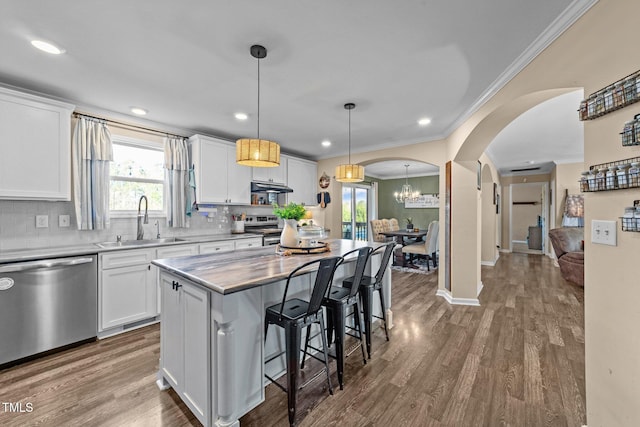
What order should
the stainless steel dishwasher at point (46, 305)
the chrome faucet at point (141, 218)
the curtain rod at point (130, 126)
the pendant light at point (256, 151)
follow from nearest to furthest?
the pendant light at point (256, 151), the stainless steel dishwasher at point (46, 305), the curtain rod at point (130, 126), the chrome faucet at point (141, 218)

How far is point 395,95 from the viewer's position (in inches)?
108

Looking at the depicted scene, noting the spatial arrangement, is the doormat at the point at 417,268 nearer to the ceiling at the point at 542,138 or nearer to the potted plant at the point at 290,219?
the ceiling at the point at 542,138

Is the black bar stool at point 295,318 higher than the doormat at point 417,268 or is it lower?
higher

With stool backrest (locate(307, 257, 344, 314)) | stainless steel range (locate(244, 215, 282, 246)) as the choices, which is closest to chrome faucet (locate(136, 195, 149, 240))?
stainless steel range (locate(244, 215, 282, 246))

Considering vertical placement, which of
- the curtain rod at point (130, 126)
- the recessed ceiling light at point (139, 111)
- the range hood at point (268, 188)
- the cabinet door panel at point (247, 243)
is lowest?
the cabinet door panel at point (247, 243)

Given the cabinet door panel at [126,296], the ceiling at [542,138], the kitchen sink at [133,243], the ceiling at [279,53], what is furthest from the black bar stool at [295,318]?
the ceiling at [542,138]

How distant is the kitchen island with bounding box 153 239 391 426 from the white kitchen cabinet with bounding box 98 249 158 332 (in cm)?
125

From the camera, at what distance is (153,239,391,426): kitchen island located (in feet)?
4.81

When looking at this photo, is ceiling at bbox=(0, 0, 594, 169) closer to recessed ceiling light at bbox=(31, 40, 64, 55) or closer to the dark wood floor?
recessed ceiling light at bbox=(31, 40, 64, 55)

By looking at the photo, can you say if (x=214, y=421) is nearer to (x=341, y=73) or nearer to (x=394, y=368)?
(x=394, y=368)

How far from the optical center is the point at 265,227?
4863 millimetres

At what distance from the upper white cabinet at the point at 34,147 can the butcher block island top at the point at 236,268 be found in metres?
1.72

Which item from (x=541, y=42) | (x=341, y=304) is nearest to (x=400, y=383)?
(x=341, y=304)

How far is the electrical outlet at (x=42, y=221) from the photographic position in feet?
8.93
